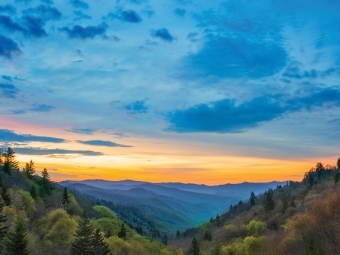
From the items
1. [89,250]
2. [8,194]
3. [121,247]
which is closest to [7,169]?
[8,194]

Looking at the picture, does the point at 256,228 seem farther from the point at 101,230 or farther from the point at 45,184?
the point at 45,184

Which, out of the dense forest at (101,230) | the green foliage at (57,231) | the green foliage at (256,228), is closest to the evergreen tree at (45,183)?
the dense forest at (101,230)

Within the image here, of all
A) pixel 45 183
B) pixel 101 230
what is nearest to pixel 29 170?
pixel 45 183

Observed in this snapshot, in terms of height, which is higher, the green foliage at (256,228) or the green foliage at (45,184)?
the green foliage at (45,184)

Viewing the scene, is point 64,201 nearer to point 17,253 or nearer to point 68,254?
point 68,254

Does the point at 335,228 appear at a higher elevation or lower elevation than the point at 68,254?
higher

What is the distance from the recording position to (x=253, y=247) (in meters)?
93.9

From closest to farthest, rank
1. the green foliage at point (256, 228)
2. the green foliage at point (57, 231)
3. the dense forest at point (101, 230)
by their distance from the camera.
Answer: the dense forest at point (101, 230) < the green foliage at point (57, 231) < the green foliage at point (256, 228)

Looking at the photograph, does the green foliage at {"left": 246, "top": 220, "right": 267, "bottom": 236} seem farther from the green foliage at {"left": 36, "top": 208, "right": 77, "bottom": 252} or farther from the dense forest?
the green foliage at {"left": 36, "top": 208, "right": 77, "bottom": 252}

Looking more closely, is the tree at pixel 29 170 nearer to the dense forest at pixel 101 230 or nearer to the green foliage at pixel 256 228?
the dense forest at pixel 101 230

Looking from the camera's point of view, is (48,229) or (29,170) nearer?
(48,229)

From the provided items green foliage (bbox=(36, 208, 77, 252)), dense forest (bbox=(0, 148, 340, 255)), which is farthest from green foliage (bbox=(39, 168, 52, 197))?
green foliage (bbox=(36, 208, 77, 252))

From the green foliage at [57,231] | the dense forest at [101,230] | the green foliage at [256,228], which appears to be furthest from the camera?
the green foliage at [256,228]

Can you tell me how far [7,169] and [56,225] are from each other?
183ft
